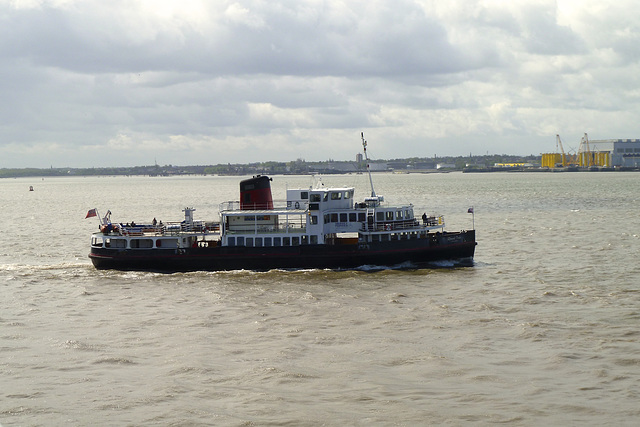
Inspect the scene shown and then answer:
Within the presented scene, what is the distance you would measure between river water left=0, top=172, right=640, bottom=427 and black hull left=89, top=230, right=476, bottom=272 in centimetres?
113

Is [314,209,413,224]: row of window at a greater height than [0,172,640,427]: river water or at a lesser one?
greater

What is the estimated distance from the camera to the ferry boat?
47938 millimetres

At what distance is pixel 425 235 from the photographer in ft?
163

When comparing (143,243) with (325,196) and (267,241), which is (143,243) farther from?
(325,196)

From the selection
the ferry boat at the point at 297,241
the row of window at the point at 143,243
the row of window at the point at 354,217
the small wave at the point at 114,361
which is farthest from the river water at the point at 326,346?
the row of window at the point at 354,217

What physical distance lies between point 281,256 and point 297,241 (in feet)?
5.70

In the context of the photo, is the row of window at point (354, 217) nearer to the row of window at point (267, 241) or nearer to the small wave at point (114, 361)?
the row of window at point (267, 241)

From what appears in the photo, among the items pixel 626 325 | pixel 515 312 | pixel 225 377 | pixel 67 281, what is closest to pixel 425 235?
pixel 515 312

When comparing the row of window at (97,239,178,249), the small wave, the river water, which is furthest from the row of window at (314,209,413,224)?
the small wave

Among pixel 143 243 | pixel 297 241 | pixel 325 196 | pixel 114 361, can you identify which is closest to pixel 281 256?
pixel 297 241

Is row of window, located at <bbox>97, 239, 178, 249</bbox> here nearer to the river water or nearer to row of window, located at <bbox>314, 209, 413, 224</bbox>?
the river water

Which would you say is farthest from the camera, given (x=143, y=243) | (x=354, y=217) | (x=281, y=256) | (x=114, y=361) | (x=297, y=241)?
(x=143, y=243)

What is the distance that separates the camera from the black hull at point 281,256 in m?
47.8

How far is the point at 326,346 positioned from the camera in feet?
93.7
